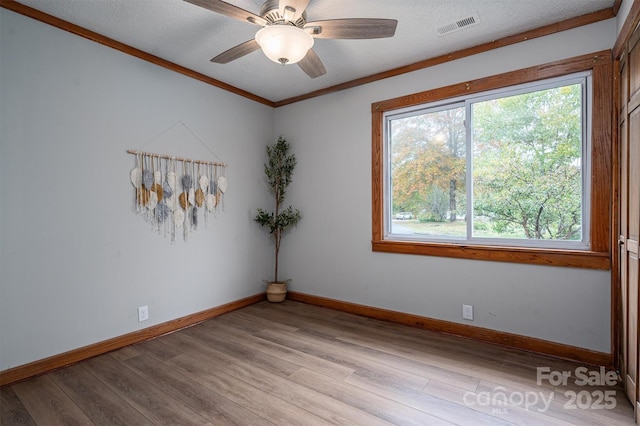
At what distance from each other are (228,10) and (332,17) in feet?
2.76

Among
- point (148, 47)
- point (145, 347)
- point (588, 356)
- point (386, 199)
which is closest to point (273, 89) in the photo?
point (148, 47)

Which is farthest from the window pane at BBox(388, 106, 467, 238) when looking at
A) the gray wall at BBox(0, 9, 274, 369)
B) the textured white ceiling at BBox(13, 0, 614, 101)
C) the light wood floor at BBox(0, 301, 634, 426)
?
the gray wall at BBox(0, 9, 274, 369)

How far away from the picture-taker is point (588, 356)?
221cm

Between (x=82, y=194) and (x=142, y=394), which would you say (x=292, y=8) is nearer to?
(x=82, y=194)

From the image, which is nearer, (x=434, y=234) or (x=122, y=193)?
(x=122, y=193)

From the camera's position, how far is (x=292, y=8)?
1774 mm

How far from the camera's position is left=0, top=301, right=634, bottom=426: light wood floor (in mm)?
1689

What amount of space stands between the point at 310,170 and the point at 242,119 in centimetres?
103

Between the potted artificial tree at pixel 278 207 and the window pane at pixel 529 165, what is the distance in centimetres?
215

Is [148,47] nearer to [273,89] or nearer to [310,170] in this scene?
[273,89]

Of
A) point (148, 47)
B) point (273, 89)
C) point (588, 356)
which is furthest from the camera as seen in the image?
point (273, 89)

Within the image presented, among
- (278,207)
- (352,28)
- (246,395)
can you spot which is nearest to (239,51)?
(352,28)

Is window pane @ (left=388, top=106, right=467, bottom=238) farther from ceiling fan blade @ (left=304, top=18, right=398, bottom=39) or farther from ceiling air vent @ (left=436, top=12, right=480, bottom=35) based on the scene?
ceiling fan blade @ (left=304, top=18, right=398, bottom=39)

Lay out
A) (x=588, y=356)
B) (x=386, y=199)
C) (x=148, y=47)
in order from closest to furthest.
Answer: (x=588, y=356) < (x=148, y=47) < (x=386, y=199)
